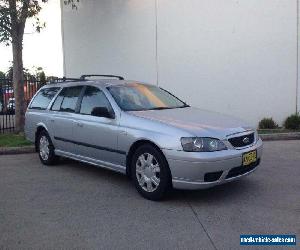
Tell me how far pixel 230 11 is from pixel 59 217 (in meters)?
8.62

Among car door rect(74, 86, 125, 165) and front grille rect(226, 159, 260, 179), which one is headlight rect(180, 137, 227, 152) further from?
car door rect(74, 86, 125, 165)

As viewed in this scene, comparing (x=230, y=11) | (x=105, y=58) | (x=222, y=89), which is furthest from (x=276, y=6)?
(x=105, y=58)

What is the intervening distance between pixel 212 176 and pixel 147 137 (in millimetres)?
985

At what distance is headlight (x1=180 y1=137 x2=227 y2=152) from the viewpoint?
17.7ft

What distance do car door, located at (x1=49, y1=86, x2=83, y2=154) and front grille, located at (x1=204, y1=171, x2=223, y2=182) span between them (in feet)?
8.96

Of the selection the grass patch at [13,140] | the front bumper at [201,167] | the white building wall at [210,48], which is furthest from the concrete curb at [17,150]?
the front bumper at [201,167]

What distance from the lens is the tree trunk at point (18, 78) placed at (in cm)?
1132

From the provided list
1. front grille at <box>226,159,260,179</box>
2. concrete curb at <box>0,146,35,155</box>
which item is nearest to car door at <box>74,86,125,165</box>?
front grille at <box>226,159,260,179</box>

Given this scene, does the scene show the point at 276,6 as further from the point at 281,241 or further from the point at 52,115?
the point at 281,241

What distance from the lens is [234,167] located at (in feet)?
18.2

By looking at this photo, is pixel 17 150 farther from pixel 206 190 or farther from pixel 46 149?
pixel 206 190

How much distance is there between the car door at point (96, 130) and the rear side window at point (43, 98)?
50.6 inches

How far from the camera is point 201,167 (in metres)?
5.31

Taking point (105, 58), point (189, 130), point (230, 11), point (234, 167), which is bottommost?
point (234, 167)
